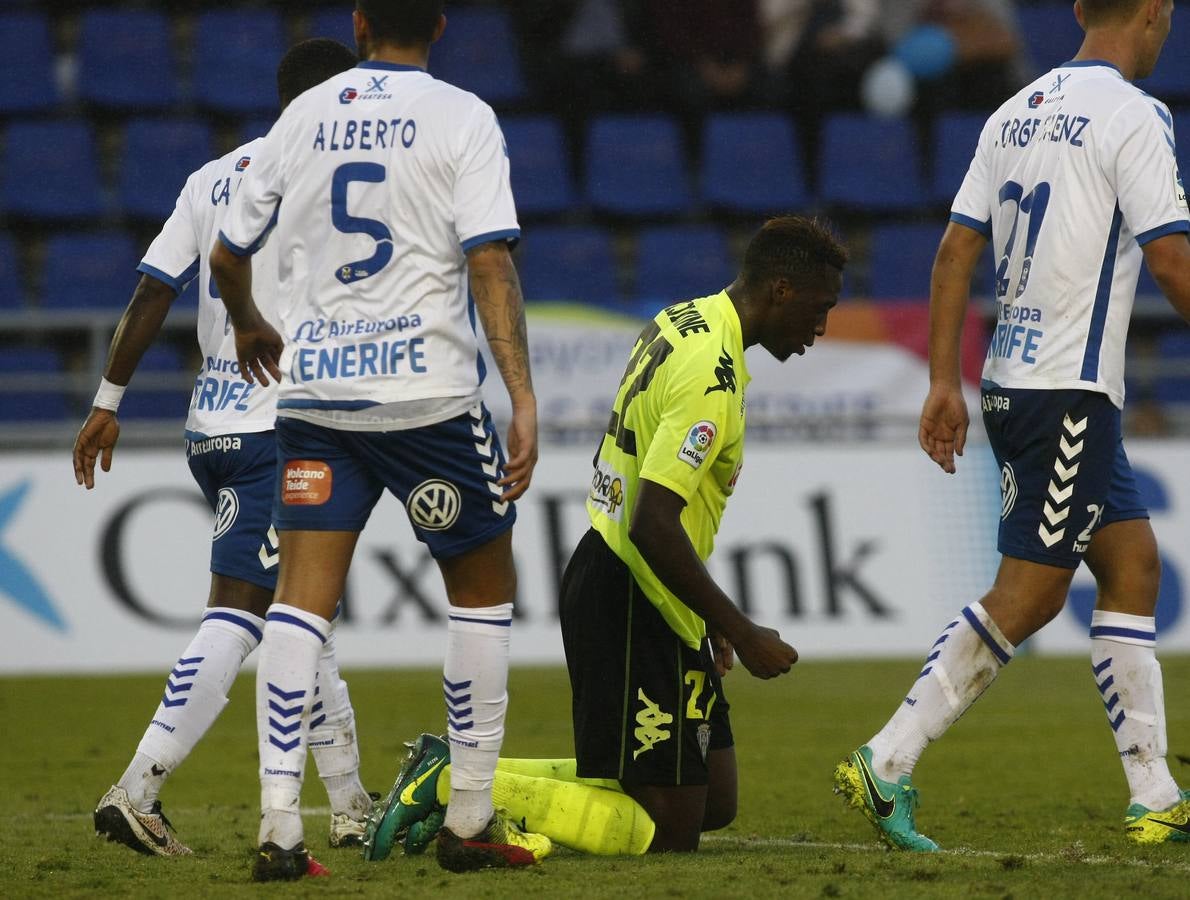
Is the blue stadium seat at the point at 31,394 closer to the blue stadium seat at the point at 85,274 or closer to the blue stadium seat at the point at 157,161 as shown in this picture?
the blue stadium seat at the point at 85,274

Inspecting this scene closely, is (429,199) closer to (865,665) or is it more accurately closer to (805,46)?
(865,665)

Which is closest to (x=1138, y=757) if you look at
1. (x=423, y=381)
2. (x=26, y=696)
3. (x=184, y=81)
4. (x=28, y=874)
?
(x=423, y=381)

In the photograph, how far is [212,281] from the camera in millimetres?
5332

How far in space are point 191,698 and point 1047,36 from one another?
498 inches

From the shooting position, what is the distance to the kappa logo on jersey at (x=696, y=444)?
448 centimetres

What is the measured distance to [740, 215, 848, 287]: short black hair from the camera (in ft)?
15.6

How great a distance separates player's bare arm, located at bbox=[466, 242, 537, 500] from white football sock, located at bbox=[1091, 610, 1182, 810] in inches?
73.9

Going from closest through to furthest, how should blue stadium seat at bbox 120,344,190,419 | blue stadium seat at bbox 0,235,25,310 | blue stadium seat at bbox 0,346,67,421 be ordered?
blue stadium seat at bbox 120,344,190,419
blue stadium seat at bbox 0,346,67,421
blue stadium seat at bbox 0,235,25,310

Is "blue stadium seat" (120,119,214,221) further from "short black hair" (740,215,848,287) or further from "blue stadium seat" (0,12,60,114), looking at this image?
"short black hair" (740,215,848,287)

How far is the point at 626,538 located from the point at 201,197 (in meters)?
1.72

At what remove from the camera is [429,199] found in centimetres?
426

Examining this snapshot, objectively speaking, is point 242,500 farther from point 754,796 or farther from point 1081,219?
point 1081,219

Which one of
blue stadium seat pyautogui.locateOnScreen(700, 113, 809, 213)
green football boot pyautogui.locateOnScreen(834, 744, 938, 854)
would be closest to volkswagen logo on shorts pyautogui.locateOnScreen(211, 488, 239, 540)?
green football boot pyautogui.locateOnScreen(834, 744, 938, 854)

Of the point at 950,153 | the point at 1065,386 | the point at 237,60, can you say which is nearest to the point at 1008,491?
the point at 1065,386
